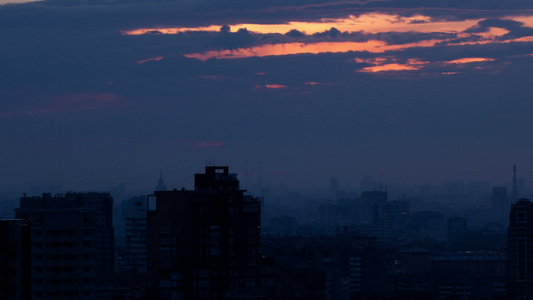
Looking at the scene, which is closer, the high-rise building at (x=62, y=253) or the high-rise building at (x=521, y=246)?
the high-rise building at (x=62, y=253)

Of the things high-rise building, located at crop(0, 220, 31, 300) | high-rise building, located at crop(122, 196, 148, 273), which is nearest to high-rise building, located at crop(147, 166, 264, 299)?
high-rise building, located at crop(0, 220, 31, 300)

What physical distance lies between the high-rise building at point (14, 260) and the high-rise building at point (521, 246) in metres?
74.7

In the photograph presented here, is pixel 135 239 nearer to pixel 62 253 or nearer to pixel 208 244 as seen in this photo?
pixel 208 244

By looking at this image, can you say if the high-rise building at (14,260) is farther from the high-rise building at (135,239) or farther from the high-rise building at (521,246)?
the high-rise building at (521,246)

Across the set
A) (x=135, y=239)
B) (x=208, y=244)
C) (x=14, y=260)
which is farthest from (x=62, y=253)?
(x=135, y=239)

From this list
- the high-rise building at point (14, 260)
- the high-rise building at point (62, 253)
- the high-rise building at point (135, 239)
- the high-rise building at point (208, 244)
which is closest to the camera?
the high-rise building at point (14, 260)

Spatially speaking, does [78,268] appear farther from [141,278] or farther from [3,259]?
[141,278]

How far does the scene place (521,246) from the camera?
99.0 m

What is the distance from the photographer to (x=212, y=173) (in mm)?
46906

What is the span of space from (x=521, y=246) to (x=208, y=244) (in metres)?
59.0

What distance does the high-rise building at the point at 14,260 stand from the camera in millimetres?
23703

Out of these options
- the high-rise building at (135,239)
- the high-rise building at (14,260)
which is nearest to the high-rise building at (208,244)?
the high-rise building at (14,260)

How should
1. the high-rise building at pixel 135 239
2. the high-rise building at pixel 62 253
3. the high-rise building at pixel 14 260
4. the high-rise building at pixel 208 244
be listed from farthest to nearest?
1. the high-rise building at pixel 135 239
2. the high-rise building at pixel 208 244
3. the high-rise building at pixel 62 253
4. the high-rise building at pixel 14 260

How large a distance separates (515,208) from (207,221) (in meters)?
59.4
